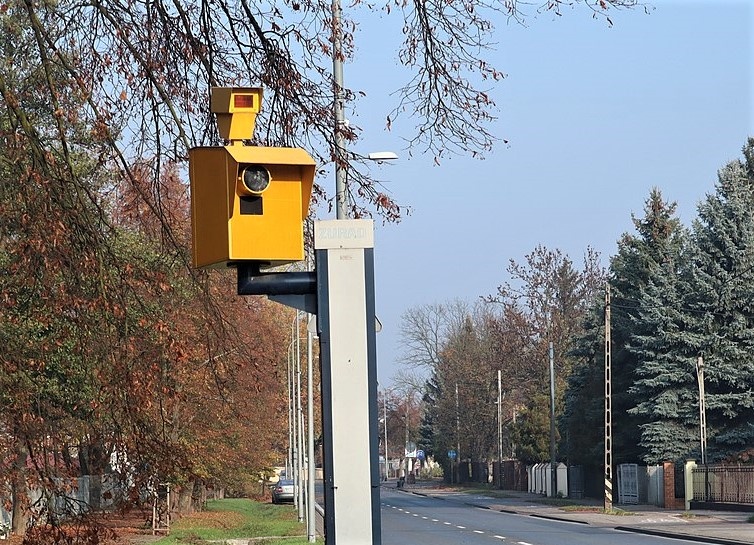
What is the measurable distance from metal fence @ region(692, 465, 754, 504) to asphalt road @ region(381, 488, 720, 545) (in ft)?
21.6

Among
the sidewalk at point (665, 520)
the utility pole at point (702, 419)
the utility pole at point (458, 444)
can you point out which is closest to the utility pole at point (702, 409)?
the utility pole at point (702, 419)

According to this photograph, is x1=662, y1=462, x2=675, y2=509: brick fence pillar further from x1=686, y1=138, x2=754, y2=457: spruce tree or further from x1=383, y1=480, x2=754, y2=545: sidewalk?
x1=686, y1=138, x2=754, y2=457: spruce tree

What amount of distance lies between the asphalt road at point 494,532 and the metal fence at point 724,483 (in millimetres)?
6576

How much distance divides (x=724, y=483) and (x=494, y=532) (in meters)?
14.1

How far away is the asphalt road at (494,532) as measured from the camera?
94.9 feet

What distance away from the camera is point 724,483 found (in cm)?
4412

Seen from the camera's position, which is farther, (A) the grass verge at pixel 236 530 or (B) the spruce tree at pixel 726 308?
(B) the spruce tree at pixel 726 308

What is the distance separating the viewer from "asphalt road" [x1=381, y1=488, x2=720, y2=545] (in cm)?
2894

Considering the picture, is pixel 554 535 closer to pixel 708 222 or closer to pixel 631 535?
pixel 631 535

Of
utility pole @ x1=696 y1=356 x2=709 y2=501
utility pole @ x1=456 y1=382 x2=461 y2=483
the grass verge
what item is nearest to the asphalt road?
the grass verge

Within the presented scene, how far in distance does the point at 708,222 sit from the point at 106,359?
146 feet

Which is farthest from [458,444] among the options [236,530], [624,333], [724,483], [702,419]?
[236,530]

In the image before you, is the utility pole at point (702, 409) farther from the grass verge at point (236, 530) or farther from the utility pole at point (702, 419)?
the grass verge at point (236, 530)

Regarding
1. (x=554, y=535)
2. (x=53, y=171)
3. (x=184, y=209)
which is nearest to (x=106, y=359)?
(x=53, y=171)
